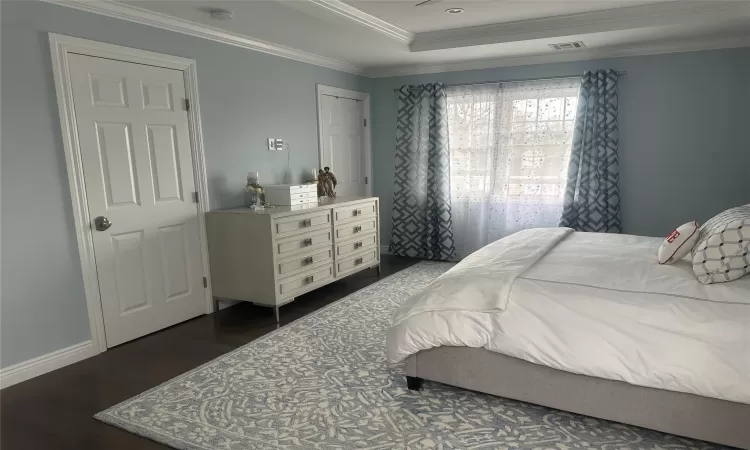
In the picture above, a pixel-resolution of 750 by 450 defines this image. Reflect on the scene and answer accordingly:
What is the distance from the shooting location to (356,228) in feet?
15.3

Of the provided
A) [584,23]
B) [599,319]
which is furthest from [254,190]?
[584,23]

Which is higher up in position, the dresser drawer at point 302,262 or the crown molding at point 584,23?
the crown molding at point 584,23

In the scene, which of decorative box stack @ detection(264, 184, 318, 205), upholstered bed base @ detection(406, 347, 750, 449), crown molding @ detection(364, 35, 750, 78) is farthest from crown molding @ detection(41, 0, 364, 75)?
upholstered bed base @ detection(406, 347, 750, 449)

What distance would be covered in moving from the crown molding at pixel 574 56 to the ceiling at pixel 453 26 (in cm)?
1

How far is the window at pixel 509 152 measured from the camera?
16.2 feet

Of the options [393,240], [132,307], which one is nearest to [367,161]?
[393,240]

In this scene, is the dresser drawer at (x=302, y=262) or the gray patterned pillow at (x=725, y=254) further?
the dresser drawer at (x=302, y=262)

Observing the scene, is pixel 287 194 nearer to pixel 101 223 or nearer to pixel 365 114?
pixel 101 223

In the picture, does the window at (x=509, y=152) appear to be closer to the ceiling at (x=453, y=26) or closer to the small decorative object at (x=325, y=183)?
the ceiling at (x=453, y=26)

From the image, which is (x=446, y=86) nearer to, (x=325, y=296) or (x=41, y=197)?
(x=325, y=296)

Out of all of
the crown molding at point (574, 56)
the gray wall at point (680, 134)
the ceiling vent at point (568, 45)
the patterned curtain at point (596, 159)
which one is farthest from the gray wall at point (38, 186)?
the gray wall at point (680, 134)

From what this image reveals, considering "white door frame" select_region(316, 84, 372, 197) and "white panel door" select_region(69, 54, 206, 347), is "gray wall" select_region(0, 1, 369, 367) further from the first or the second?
"white door frame" select_region(316, 84, 372, 197)

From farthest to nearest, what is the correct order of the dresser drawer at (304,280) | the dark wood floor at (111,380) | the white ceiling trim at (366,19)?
the dresser drawer at (304,280)
the white ceiling trim at (366,19)
the dark wood floor at (111,380)

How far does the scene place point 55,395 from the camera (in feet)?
8.61
